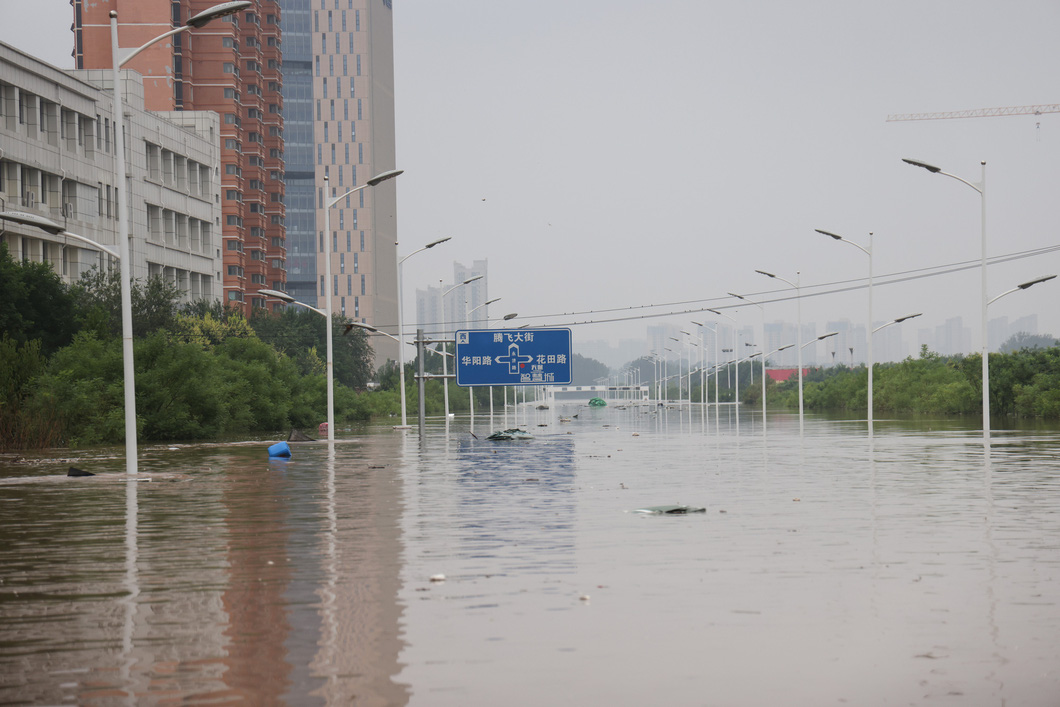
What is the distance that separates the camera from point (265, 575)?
10500 millimetres

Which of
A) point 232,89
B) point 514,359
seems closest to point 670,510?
point 514,359

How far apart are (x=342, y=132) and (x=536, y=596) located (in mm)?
191675

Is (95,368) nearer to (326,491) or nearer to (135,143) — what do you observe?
Result: (326,491)

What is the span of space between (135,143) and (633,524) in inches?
2982

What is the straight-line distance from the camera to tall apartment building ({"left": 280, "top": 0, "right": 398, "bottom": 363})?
192m

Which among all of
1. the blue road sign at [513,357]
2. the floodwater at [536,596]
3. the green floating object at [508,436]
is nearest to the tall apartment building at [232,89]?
the blue road sign at [513,357]

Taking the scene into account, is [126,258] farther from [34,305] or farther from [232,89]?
[232,89]

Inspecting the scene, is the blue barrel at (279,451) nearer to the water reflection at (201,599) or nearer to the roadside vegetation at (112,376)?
the roadside vegetation at (112,376)

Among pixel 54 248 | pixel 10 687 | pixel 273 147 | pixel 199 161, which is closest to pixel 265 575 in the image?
pixel 10 687

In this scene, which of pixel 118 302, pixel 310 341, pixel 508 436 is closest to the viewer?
pixel 508 436

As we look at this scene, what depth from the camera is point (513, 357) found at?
53.6m

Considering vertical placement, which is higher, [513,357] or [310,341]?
[310,341]

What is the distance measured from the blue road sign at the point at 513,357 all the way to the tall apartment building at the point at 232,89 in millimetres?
51850

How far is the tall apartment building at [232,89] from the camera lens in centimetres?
10794
